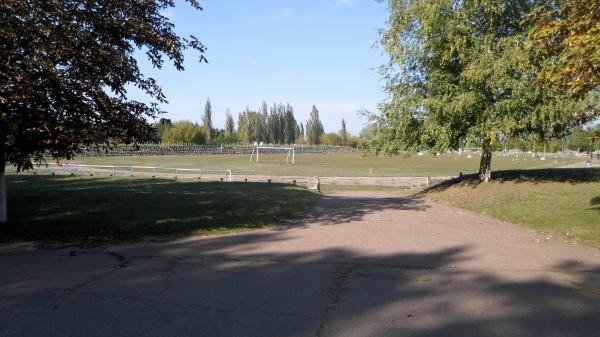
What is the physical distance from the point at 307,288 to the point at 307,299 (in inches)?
20.2

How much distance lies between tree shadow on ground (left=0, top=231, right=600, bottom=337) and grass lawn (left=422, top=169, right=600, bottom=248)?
3.94m

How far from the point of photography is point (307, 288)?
660 centimetres

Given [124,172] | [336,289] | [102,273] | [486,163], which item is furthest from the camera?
[124,172]

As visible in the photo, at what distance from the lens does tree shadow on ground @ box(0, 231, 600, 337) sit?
5.11 meters

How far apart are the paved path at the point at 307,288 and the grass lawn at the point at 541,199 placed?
62.0 inches

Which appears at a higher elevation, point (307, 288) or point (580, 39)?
point (580, 39)

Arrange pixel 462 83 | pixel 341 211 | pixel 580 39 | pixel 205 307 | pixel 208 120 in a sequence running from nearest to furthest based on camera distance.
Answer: pixel 205 307 < pixel 580 39 < pixel 341 211 < pixel 462 83 < pixel 208 120

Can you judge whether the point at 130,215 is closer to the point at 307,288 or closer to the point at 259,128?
the point at 307,288

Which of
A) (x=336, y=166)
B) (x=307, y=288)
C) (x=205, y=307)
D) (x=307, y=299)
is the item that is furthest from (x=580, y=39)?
A: (x=336, y=166)

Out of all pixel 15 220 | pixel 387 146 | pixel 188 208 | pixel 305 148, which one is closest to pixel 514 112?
pixel 387 146

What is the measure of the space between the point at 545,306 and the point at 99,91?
8058 mm

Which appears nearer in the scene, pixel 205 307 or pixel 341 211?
pixel 205 307

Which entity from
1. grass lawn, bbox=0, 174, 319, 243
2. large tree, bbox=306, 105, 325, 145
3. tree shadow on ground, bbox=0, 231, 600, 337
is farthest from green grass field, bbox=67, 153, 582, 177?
large tree, bbox=306, 105, 325, 145

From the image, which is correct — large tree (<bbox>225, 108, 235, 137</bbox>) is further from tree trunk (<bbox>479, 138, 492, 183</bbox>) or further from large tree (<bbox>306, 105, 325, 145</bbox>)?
tree trunk (<bbox>479, 138, 492, 183</bbox>)
